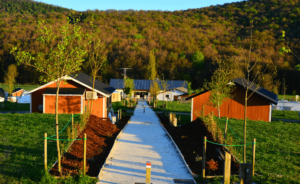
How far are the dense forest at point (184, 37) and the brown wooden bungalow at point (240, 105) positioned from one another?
137 feet

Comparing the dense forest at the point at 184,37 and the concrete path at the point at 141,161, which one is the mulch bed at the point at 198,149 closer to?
the concrete path at the point at 141,161

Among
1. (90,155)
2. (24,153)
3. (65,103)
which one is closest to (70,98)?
(65,103)

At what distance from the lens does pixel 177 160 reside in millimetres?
9352

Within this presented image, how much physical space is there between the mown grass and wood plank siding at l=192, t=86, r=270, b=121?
14171mm

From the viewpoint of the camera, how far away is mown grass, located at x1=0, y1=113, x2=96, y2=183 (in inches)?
266

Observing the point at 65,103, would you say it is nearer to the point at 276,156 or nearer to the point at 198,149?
the point at 198,149

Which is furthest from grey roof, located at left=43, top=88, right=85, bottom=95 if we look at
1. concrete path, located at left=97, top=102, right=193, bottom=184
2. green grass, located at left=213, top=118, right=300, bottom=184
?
green grass, located at left=213, top=118, right=300, bottom=184

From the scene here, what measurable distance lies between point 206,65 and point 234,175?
80.9 meters

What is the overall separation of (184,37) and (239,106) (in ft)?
288

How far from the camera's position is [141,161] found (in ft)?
30.0

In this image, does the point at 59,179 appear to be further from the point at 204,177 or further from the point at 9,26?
the point at 9,26

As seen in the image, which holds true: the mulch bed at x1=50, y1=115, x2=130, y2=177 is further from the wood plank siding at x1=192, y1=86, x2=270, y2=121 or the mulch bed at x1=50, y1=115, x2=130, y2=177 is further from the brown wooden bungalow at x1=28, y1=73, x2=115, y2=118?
the wood plank siding at x1=192, y1=86, x2=270, y2=121

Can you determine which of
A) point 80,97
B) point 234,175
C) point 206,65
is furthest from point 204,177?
point 206,65

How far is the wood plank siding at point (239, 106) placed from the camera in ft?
72.6
